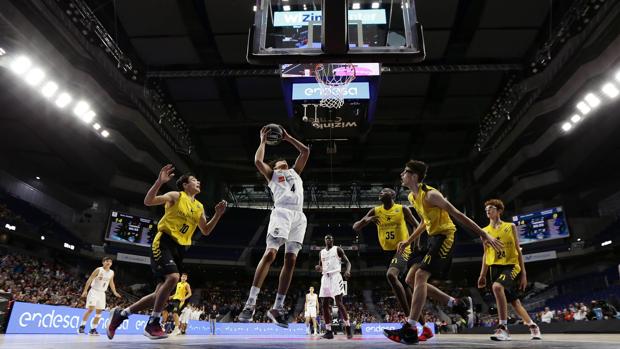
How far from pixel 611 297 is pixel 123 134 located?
2408 centimetres

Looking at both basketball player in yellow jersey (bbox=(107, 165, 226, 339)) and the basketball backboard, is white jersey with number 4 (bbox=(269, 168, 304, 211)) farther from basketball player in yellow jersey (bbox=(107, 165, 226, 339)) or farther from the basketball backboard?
the basketball backboard

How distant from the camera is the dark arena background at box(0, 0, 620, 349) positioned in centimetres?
637

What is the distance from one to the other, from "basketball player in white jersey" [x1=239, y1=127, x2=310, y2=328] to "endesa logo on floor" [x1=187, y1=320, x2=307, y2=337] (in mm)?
15004

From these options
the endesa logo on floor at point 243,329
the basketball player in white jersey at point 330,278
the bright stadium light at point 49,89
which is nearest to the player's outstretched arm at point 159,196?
the basketball player in white jersey at point 330,278

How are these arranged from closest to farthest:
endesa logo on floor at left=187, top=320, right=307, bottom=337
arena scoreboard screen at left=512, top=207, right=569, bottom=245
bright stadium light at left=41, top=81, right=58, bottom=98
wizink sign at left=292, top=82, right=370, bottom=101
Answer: wizink sign at left=292, top=82, right=370, bottom=101 → bright stadium light at left=41, top=81, right=58, bottom=98 → endesa logo on floor at left=187, top=320, right=307, bottom=337 → arena scoreboard screen at left=512, top=207, right=569, bottom=245

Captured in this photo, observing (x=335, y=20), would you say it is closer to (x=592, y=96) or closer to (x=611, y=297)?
(x=592, y=96)

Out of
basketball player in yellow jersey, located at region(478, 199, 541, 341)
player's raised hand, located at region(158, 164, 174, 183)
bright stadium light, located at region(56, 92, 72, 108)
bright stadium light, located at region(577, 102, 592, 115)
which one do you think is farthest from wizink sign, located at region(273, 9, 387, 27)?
bright stadium light, located at region(577, 102, 592, 115)

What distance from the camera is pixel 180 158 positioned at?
28406mm

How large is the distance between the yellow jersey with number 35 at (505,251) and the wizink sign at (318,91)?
204 inches

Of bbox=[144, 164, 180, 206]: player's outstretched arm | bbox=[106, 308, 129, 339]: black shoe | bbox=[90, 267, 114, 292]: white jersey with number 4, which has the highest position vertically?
bbox=[144, 164, 180, 206]: player's outstretched arm

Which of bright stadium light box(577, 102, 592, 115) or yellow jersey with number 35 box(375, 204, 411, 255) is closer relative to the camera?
yellow jersey with number 35 box(375, 204, 411, 255)

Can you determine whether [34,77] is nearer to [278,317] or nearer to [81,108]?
[81,108]

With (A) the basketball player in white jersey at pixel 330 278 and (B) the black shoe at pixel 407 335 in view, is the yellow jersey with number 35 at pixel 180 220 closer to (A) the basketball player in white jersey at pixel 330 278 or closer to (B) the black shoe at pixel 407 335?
(B) the black shoe at pixel 407 335

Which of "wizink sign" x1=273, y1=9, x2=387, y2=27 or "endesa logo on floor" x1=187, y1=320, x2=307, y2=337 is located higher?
"wizink sign" x1=273, y1=9, x2=387, y2=27
